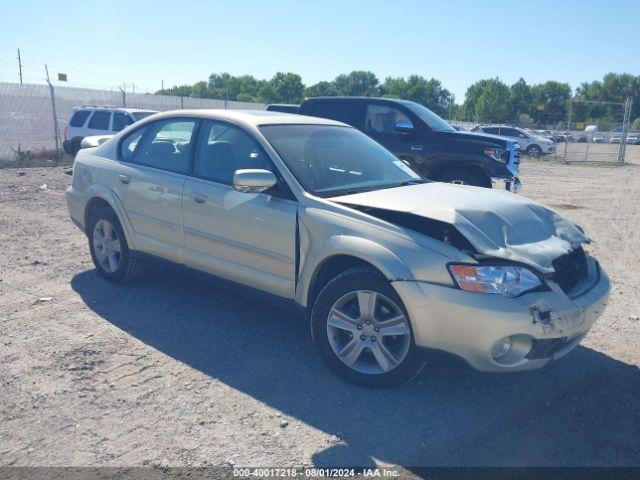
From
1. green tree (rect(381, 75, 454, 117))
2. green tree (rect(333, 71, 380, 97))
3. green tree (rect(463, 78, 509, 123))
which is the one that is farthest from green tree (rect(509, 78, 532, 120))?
green tree (rect(333, 71, 380, 97))

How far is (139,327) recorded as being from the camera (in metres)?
4.73

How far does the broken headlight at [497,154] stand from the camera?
9.58m

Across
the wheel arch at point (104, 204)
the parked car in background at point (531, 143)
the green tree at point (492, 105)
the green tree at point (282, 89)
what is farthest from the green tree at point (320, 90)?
the wheel arch at point (104, 204)

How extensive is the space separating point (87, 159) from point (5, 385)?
8.97 ft

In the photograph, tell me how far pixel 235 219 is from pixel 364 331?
1328 millimetres

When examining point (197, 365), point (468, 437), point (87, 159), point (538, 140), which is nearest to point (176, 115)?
point (87, 159)

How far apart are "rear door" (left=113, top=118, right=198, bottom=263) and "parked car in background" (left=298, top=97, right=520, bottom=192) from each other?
5414mm

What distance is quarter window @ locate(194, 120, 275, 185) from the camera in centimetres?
452

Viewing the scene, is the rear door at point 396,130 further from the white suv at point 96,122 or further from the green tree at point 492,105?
the green tree at point 492,105

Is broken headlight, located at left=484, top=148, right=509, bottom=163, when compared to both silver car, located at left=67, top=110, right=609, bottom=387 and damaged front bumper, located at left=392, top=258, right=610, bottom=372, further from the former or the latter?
damaged front bumper, located at left=392, top=258, right=610, bottom=372

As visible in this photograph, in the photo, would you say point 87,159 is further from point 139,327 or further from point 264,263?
point 264,263

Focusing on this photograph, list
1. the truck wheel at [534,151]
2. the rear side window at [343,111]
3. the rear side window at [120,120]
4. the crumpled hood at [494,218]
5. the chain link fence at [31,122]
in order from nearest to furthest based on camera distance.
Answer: the crumpled hood at [494,218] → the rear side window at [343,111] → the rear side window at [120,120] → the chain link fence at [31,122] → the truck wheel at [534,151]

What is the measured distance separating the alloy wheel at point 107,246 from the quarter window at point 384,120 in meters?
5.77

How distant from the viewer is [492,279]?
3.41m
